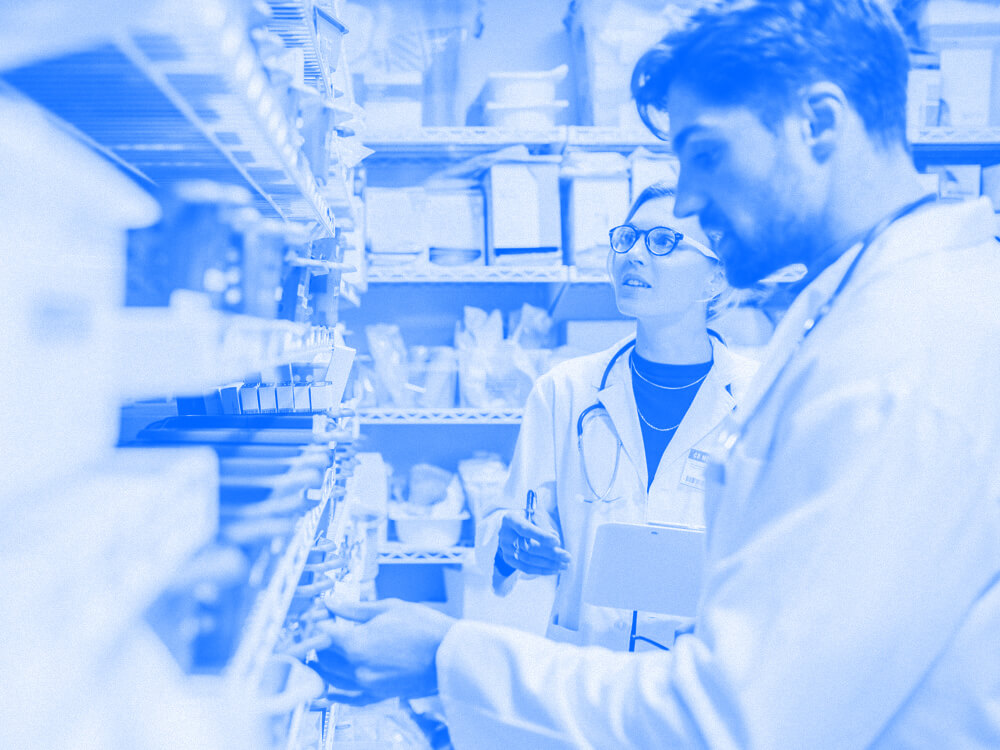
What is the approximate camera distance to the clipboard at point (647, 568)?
1482 mm

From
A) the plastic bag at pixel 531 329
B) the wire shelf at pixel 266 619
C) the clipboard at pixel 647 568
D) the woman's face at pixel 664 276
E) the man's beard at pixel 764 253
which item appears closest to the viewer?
the wire shelf at pixel 266 619

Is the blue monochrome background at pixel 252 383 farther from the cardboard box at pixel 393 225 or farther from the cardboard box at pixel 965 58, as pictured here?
the cardboard box at pixel 965 58

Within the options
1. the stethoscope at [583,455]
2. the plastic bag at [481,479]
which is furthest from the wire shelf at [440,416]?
the stethoscope at [583,455]

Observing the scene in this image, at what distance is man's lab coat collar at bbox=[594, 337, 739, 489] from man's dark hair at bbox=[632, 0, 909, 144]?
862mm

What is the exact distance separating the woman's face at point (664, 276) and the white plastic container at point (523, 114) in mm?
946

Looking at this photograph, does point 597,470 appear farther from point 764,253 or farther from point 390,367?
point 390,367

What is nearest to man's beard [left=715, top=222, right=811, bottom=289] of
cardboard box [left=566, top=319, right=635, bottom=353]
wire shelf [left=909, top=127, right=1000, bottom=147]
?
cardboard box [left=566, top=319, right=635, bottom=353]

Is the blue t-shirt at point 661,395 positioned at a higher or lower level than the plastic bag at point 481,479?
higher

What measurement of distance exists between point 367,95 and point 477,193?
484 mm

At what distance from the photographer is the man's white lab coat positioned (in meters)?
0.71

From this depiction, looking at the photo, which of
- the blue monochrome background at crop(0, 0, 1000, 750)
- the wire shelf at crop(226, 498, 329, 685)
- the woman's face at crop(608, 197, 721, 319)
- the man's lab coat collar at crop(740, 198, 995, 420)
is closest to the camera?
the blue monochrome background at crop(0, 0, 1000, 750)

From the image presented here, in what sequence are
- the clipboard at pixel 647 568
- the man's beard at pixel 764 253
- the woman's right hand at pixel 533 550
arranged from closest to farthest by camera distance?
the man's beard at pixel 764 253 → the clipboard at pixel 647 568 → the woman's right hand at pixel 533 550

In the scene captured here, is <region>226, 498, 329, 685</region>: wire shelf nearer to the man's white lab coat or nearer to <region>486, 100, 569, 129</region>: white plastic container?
the man's white lab coat

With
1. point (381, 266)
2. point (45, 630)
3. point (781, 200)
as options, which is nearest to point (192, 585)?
point (45, 630)
